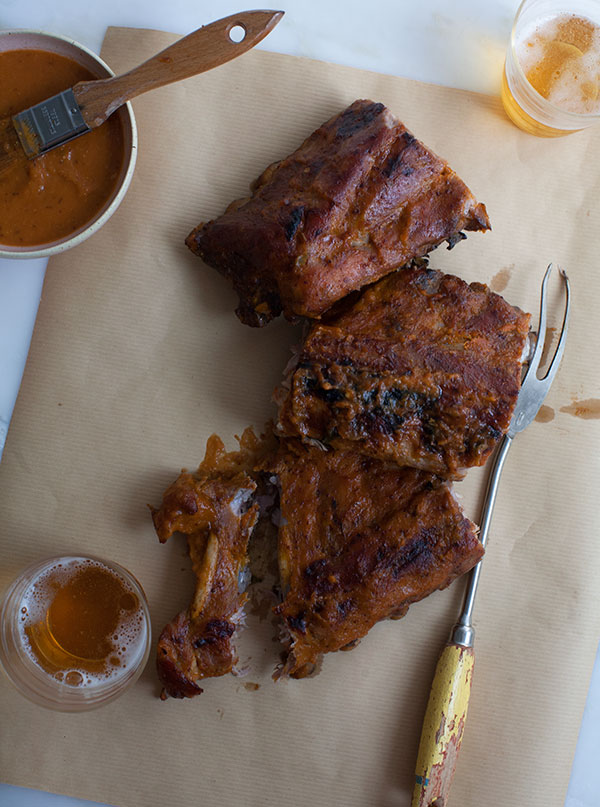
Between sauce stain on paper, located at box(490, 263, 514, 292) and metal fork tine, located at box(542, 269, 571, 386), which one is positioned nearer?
metal fork tine, located at box(542, 269, 571, 386)

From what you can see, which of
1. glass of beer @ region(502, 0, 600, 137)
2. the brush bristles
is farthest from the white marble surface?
the brush bristles

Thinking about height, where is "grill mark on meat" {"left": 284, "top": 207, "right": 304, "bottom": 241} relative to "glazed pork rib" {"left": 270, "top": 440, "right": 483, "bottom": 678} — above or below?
above

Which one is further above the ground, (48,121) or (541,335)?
(48,121)

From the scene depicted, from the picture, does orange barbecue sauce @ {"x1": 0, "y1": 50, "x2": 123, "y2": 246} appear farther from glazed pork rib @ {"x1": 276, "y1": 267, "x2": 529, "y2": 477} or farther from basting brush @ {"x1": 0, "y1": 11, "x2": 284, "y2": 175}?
glazed pork rib @ {"x1": 276, "y1": 267, "x2": 529, "y2": 477}

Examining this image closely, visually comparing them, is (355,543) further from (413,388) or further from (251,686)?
(251,686)

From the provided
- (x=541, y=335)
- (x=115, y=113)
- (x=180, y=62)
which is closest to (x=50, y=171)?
(x=115, y=113)

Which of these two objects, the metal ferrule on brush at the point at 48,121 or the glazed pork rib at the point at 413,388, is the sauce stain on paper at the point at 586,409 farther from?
the metal ferrule on brush at the point at 48,121

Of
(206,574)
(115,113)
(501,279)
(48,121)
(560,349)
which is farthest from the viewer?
(501,279)
